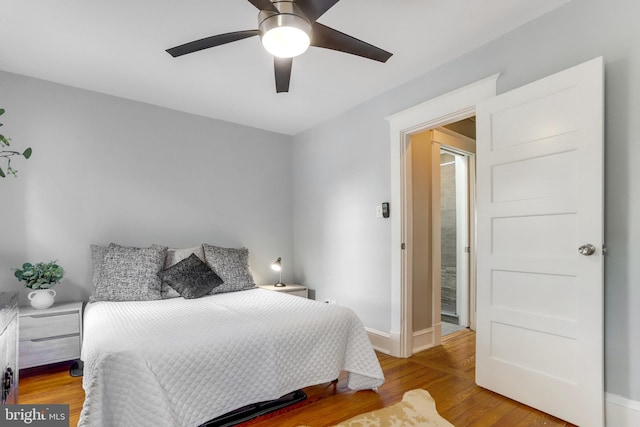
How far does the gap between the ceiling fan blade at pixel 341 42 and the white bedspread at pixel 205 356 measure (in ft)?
5.58

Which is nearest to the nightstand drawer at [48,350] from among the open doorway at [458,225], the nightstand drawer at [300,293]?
the nightstand drawer at [300,293]

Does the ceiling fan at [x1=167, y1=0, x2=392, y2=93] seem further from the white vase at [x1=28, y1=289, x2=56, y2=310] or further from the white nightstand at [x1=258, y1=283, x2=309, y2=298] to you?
the white nightstand at [x1=258, y1=283, x2=309, y2=298]

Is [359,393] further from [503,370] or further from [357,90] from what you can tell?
[357,90]

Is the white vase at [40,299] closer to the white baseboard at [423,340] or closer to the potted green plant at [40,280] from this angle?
the potted green plant at [40,280]

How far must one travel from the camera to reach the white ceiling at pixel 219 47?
2.06 metres

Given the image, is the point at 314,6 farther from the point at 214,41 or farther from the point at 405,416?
the point at 405,416

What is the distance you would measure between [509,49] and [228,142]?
9.79ft

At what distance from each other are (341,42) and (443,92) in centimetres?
124

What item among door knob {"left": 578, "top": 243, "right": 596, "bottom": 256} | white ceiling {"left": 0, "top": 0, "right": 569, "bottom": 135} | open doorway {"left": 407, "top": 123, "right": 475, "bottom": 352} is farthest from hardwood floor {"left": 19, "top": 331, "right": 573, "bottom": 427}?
white ceiling {"left": 0, "top": 0, "right": 569, "bottom": 135}

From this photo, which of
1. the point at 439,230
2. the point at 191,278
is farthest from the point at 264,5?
the point at 439,230

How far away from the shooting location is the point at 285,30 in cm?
169

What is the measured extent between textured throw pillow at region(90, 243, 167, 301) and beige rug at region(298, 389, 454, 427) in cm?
197

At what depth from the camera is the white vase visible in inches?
106

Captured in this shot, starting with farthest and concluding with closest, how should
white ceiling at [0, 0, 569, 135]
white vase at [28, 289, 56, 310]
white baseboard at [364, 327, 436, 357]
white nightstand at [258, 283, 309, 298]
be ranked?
white nightstand at [258, 283, 309, 298] < white baseboard at [364, 327, 436, 357] < white vase at [28, 289, 56, 310] < white ceiling at [0, 0, 569, 135]
